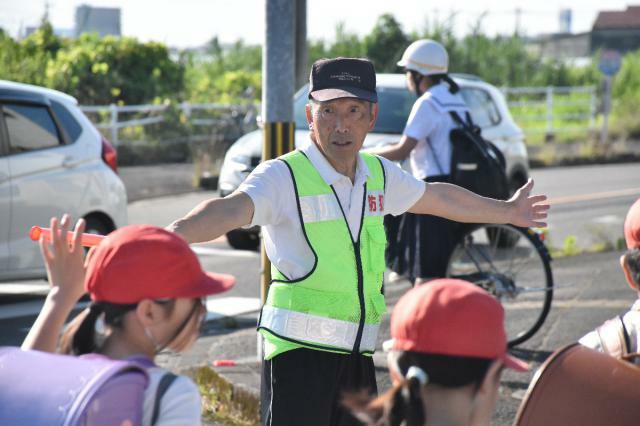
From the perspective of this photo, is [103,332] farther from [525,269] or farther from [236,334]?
[525,269]

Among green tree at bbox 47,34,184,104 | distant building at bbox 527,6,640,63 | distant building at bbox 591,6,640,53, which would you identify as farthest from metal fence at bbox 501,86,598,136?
distant building at bbox 591,6,640,53

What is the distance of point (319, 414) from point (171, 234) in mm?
1421

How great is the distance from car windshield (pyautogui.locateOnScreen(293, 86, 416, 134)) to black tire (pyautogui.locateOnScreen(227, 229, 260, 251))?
4.04 ft

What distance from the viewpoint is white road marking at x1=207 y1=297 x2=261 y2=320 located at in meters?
8.78

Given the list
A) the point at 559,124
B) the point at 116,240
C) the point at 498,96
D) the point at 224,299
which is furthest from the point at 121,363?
the point at 559,124

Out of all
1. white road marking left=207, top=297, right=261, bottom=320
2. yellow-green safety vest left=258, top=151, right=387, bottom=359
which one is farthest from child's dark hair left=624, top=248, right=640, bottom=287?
white road marking left=207, top=297, right=261, bottom=320

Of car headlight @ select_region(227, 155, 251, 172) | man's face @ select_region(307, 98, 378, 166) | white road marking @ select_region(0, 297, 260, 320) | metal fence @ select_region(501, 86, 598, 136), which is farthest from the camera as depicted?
metal fence @ select_region(501, 86, 598, 136)

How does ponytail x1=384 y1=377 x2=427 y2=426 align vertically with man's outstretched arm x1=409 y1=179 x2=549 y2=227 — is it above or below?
below

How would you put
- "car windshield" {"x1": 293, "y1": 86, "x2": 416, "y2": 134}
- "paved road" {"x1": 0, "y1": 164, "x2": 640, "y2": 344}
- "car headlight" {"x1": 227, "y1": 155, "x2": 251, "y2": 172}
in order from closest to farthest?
"paved road" {"x1": 0, "y1": 164, "x2": 640, "y2": 344} < "car headlight" {"x1": 227, "y1": 155, "x2": 251, "y2": 172} < "car windshield" {"x1": 293, "y1": 86, "x2": 416, "y2": 134}

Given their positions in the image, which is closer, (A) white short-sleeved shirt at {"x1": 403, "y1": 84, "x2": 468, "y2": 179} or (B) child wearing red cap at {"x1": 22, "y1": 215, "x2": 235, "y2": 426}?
(B) child wearing red cap at {"x1": 22, "y1": 215, "x2": 235, "y2": 426}

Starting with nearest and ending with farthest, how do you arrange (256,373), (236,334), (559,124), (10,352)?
(10,352), (256,373), (236,334), (559,124)

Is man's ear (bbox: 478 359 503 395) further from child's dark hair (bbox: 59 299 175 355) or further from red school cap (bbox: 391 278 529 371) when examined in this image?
child's dark hair (bbox: 59 299 175 355)

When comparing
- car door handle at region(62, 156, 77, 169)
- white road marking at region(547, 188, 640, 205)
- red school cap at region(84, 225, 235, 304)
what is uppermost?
red school cap at region(84, 225, 235, 304)

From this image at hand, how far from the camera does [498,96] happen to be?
519 inches
